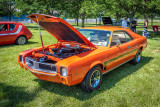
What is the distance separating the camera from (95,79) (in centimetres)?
366

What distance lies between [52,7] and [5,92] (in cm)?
2040

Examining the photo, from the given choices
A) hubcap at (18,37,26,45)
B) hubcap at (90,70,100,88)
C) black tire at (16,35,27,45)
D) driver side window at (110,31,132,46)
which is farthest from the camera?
hubcap at (18,37,26,45)

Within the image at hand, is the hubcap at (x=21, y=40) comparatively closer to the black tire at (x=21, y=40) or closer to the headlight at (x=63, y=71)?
the black tire at (x=21, y=40)

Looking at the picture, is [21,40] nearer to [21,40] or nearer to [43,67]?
[21,40]

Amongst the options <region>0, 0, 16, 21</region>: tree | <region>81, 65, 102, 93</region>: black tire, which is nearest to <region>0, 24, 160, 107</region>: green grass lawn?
<region>81, 65, 102, 93</region>: black tire

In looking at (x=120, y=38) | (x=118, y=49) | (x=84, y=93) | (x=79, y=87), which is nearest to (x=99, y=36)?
(x=118, y=49)

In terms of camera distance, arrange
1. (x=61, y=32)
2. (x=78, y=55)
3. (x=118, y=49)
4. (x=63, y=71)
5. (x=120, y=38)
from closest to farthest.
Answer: (x=63, y=71)
(x=78, y=55)
(x=61, y=32)
(x=118, y=49)
(x=120, y=38)

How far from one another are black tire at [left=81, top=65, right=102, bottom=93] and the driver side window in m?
1.12

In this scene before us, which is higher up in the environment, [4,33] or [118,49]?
[4,33]

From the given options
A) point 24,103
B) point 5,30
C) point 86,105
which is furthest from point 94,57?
point 5,30

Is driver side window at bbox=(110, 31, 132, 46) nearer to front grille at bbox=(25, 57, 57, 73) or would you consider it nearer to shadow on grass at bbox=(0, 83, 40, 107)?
front grille at bbox=(25, 57, 57, 73)

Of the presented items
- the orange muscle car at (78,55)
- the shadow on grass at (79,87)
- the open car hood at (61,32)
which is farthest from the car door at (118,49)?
the open car hood at (61,32)

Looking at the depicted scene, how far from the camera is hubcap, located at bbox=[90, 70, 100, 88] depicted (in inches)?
141

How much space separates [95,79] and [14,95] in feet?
6.42
